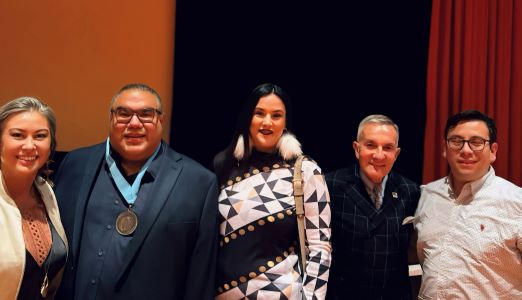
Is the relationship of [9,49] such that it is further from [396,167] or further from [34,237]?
[396,167]

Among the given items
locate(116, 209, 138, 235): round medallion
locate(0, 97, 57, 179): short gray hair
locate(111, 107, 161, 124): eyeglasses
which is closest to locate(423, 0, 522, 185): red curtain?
locate(111, 107, 161, 124): eyeglasses

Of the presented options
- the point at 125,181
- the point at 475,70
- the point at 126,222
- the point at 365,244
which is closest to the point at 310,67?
the point at 475,70

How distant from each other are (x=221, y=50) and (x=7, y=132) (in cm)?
168

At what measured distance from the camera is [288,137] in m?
2.32

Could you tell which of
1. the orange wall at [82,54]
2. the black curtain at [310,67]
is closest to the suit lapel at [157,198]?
the black curtain at [310,67]

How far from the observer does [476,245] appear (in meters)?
2.30

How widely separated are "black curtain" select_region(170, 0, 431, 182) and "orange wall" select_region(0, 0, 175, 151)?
0.19 m

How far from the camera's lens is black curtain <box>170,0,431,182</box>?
3279 millimetres

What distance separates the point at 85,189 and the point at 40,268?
0.35 m

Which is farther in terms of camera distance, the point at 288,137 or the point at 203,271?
the point at 288,137

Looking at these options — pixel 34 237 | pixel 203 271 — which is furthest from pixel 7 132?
pixel 203 271

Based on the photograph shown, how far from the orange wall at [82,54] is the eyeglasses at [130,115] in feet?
4.11

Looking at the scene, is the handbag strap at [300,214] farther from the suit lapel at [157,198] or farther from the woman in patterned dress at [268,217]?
the suit lapel at [157,198]

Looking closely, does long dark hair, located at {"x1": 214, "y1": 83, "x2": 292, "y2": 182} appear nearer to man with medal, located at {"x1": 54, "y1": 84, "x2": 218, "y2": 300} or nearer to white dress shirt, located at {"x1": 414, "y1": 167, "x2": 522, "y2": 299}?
man with medal, located at {"x1": 54, "y1": 84, "x2": 218, "y2": 300}
